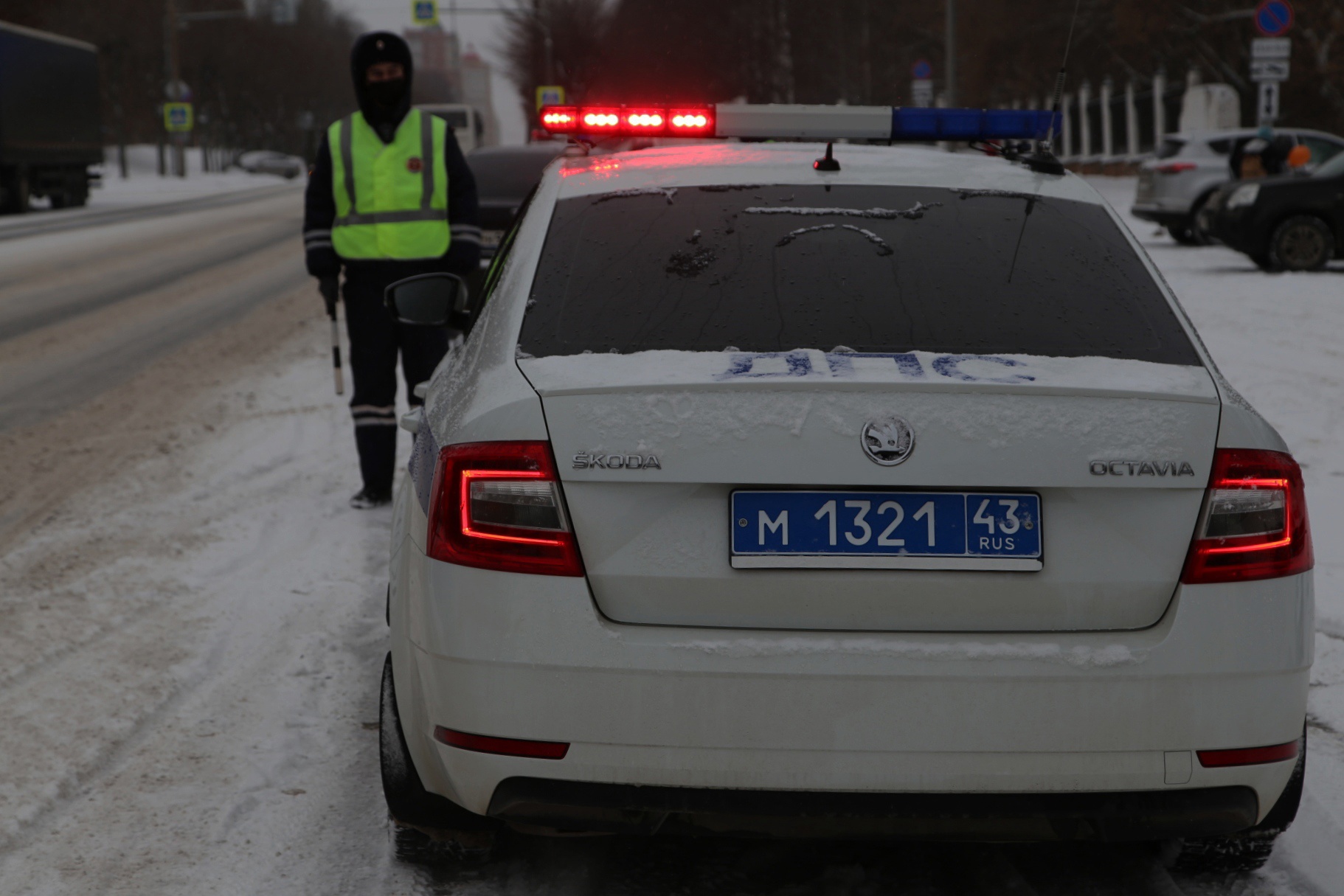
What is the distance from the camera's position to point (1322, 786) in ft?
11.9

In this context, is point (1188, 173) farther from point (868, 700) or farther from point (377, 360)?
point (868, 700)

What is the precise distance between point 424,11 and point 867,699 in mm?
56402

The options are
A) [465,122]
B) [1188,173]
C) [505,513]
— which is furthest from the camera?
[465,122]

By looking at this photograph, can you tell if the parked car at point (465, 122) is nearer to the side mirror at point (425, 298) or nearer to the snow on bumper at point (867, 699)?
the side mirror at point (425, 298)

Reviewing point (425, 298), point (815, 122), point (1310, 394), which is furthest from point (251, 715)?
point (1310, 394)

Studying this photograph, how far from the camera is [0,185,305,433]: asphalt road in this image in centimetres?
1102

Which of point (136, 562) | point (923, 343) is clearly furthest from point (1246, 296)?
point (923, 343)

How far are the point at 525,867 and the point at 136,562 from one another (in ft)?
10.0

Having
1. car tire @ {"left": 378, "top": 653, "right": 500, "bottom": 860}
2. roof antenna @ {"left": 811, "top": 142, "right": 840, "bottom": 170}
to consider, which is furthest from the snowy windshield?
car tire @ {"left": 378, "top": 653, "right": 500, "bottom": 860}

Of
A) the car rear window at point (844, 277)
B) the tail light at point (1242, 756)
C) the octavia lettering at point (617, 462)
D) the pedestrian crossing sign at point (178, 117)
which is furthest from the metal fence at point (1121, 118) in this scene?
the octavia lettering at point (617, 462)

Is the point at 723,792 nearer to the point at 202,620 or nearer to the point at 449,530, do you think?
the point at 449,530

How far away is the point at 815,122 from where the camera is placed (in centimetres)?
386

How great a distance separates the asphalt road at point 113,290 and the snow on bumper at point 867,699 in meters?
7.05

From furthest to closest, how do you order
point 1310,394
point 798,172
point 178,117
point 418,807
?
point 178,117 < point 1310,394 < point 798,172 < point 418,807
